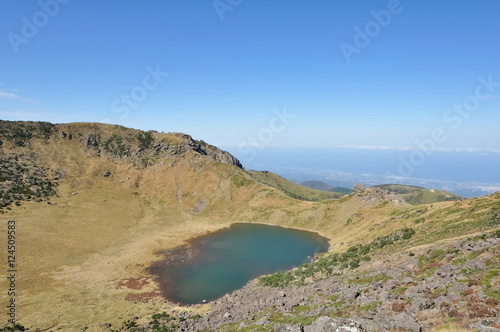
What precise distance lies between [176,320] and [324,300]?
2709 centimetres

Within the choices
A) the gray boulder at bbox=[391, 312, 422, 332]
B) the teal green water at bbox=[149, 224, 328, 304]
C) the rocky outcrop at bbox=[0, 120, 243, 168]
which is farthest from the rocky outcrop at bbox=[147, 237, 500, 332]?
the rocky outcrop at bbox=[0, 120, 243, 168]

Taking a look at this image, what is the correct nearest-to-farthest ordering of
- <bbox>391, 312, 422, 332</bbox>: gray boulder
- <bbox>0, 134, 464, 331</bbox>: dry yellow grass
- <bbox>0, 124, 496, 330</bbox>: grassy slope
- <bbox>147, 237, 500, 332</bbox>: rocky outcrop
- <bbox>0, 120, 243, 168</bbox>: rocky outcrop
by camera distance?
<bbox>391, 312, 422, 332</bbox>: gray boulder, <bbox>147, 237, 500, 332</bbox>: rocky outcrop, <bbox>0, 134, 464, 331</bbox>: dry yellow grass, <bbox>0, 124, 496, 330</bbox>: grassy slope, <bbox>0, 120, 243, 168</bbox>: rocky outcrop

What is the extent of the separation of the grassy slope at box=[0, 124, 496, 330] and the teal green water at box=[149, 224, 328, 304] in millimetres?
5289

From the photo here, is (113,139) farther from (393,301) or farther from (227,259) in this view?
(393,301)

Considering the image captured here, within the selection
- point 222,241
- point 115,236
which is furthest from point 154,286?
point 115,236

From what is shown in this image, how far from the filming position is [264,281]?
5559 centimetres

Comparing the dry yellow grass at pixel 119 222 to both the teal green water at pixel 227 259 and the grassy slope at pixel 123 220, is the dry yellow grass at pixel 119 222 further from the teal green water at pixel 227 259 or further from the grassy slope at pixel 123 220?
the teal green water at pixel 227 259

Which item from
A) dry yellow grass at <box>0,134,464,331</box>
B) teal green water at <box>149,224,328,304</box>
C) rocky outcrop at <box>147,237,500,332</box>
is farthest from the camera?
teal green water at <box>149,224,328,304</box>

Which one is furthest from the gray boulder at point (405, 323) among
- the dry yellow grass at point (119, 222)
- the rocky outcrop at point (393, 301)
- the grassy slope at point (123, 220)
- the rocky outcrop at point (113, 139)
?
the rocky outcrop at point (113, 139)

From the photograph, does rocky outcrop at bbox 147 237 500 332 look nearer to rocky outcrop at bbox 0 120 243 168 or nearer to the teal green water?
the teal green water

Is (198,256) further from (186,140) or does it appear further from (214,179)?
(186,140)

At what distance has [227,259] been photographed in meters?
75.9

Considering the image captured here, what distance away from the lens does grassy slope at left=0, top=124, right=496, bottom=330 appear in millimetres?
52375

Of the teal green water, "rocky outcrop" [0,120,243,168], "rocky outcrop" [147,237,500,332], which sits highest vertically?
"rocky outcrop" [0,120,243,168]
